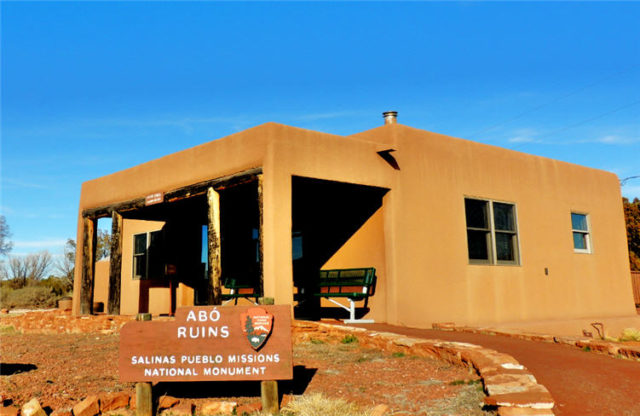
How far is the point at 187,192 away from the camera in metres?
11.6

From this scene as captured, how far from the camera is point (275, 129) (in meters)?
9.79

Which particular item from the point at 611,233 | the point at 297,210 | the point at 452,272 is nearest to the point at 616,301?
the point at 611,233

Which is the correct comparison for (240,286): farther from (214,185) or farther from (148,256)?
(148,256)


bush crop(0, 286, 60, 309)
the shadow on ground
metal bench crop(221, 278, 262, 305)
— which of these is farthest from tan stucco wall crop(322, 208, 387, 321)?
bush crop(0, 286, 60, 309)

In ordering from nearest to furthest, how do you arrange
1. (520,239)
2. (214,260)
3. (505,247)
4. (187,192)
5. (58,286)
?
1. (214,260)
2. (187,192)
3. (505,247)
4. (520,239)
5. (58,286)

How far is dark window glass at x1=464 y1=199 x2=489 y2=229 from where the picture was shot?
12.5m

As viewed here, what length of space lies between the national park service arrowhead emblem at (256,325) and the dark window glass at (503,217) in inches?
345

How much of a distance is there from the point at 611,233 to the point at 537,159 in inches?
150

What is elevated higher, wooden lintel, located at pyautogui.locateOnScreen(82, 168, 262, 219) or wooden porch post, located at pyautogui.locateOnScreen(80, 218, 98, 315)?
wooden lintel, located at pyautogui.locateOnScreen(82, 168, 262, 219)

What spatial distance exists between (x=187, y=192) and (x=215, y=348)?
6672 millimetres

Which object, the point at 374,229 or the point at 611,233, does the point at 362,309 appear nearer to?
the point at 374,229

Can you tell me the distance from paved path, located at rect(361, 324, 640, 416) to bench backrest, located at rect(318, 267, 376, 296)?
7.61 ft

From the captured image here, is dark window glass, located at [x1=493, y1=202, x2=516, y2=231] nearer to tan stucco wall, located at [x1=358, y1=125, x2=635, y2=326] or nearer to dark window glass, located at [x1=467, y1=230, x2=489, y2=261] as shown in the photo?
tan stucco wall, located at [x1=358, y1=125, x2=635, y2=326]

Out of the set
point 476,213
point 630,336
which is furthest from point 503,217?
point 630,336
